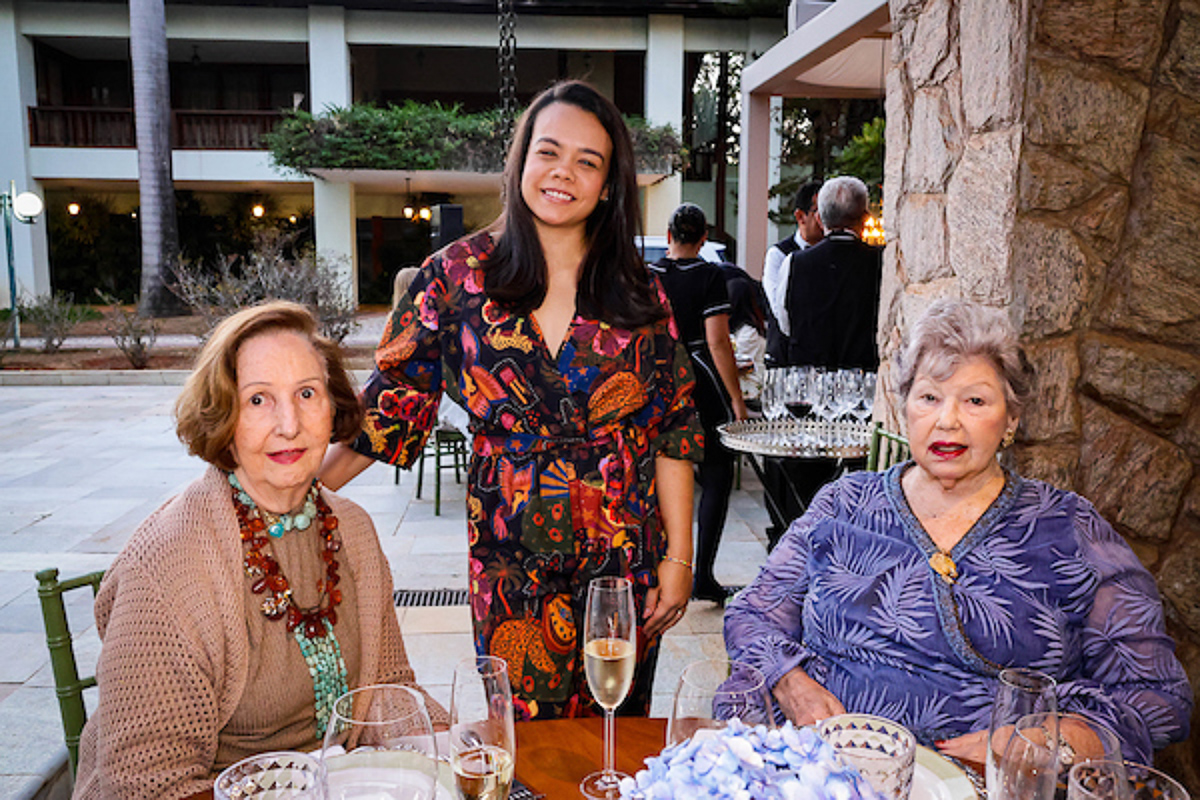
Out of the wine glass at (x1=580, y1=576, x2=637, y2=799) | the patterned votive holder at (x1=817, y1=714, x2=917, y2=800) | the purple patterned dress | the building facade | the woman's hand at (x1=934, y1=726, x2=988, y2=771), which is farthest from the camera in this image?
the building facade

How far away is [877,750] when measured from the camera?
3.07ft

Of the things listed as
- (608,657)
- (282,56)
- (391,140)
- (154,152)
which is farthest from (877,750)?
(282,56)

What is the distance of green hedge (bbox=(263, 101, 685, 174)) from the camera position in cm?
1617

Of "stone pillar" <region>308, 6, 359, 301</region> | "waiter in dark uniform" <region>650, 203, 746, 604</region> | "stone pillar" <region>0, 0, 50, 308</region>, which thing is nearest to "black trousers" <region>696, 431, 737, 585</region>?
"waiter in dark uniform" <region>650, 203, 746, 604</region>

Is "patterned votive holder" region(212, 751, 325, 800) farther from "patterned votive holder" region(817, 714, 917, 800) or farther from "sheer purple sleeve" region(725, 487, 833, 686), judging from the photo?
"sheer purple sleeve" region(725, 487, 833, 686)

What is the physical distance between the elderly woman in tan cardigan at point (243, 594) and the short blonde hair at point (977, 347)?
44.9 inches

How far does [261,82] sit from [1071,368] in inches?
853

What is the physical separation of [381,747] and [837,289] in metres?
3.84

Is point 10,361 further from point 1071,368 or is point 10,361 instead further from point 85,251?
point 1071,368

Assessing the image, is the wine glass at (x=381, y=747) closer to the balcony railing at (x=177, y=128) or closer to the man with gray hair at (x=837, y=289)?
the man with gray hair at (x=837, y=289)

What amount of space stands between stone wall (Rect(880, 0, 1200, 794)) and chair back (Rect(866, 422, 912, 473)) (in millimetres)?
339

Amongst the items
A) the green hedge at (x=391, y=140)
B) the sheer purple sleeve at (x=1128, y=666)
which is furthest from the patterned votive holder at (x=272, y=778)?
the green hedge at (x=391, y=140)

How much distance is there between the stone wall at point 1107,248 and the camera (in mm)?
2295

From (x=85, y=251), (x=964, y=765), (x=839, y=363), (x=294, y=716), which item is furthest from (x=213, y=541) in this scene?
(x=85, y=251)
